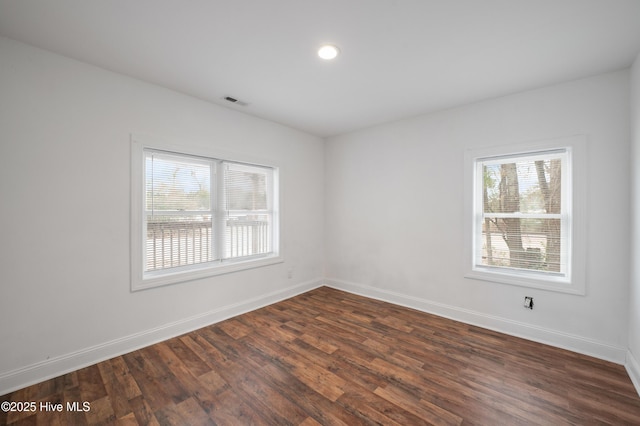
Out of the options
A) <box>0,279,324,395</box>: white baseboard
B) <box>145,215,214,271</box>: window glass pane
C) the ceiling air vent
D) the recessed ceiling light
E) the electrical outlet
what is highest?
the recessed ceiling light

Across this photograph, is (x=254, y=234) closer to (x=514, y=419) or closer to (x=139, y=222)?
(x=139, y=222)

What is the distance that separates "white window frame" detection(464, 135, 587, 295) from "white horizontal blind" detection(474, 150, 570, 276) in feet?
0.06

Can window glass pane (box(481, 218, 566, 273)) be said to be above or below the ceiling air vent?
below

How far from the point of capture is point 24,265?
2.06 metres

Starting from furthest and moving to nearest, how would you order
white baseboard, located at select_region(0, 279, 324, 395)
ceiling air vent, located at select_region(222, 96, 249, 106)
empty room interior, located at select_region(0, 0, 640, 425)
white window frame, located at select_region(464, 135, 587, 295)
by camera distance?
ceiling air vent, located at select_region(222, 96, 249, 106) < white window frame, located at select_region(464, 135, 587, 295) < white baseboard, located at select_region(0, 279, 324, 395) < empty room interior, located at select_region(0, 0, 640, 425)

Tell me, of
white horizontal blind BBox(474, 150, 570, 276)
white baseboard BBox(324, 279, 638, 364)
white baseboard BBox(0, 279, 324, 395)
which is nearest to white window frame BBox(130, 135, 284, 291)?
white baseboard BBox(0, 279, 324, 395)

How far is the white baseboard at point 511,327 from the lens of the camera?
2428 mm

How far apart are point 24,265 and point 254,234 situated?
2.23 meters

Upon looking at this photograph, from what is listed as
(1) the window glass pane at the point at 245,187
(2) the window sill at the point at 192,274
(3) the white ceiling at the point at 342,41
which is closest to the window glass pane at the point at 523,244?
(3) the white ceiling at the point at 342,41

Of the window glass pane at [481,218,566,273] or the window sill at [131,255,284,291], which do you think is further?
the window glass pane at [481,218,566,273]

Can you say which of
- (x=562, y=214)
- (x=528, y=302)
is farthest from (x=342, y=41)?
(x=528, y=302)

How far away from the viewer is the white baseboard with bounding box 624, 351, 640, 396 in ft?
6.66

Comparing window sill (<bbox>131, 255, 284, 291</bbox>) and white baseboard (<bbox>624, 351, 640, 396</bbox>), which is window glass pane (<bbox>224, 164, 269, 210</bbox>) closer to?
window sill (<bbox>131, 255, 284, 291</bbox>)

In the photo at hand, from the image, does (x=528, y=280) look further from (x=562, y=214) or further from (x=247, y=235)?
(x=247, y=235)
